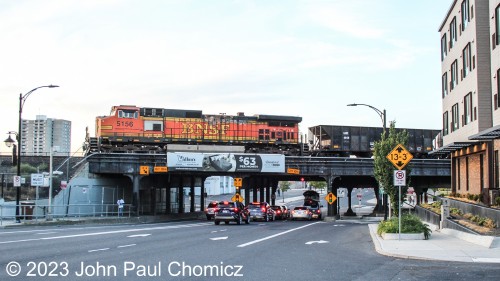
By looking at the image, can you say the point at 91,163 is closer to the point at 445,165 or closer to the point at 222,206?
the point at 222,206

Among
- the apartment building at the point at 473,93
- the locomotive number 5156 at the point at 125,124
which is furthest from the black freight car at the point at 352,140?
the locomotive number 5156 at the point at 125,124

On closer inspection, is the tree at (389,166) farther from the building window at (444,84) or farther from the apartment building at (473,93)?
the building window at (444,84)

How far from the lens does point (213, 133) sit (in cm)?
5541

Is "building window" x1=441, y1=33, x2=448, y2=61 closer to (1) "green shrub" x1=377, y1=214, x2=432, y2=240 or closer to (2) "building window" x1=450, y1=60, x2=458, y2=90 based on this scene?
(2) "building window" x1=450, y1=60, x2=458, y2=90

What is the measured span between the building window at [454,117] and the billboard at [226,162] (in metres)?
16.3

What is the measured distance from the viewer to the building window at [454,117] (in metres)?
39.8

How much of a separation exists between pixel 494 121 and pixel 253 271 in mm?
21957

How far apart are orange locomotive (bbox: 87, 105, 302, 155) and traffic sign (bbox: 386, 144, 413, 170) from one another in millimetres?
32323

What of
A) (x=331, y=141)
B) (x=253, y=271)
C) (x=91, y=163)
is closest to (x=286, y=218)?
(x=331, y=141)

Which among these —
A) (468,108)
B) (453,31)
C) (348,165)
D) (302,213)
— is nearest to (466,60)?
(468,108)

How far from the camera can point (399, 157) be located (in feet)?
77.8

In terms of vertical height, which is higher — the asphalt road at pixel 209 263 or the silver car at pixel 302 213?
the asphalt road at pixel 209 263

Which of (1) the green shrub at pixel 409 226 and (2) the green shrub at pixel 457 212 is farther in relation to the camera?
(2) the green shrub at pixel 457 212

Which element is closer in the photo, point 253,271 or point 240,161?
point 253,271
